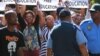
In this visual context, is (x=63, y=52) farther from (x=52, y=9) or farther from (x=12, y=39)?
(x=52, y=9)

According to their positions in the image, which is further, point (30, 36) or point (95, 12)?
point (30, 36)

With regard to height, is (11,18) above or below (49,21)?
above

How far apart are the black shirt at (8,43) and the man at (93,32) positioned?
55.7 inches

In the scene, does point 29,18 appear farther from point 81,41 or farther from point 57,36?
point 81,41

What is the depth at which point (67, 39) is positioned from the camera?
7887 millimetres

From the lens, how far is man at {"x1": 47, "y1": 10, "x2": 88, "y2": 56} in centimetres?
787

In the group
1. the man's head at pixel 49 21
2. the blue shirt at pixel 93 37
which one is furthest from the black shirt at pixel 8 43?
Result: the man's head at pixel 49 21

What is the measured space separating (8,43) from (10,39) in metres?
0.09

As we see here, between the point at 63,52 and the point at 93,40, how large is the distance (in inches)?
42.4

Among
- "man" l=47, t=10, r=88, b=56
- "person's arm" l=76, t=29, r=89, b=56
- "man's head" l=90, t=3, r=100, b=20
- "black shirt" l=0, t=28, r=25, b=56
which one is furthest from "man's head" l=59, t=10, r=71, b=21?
"black shirt" l=0, t=28, r=25, b=56

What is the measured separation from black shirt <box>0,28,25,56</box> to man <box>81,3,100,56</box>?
142cm

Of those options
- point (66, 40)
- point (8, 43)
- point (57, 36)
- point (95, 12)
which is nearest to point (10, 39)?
point (8, 43)

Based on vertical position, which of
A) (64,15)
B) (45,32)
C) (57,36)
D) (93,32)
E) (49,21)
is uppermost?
(64,15)

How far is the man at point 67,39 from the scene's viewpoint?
787 centimetres
